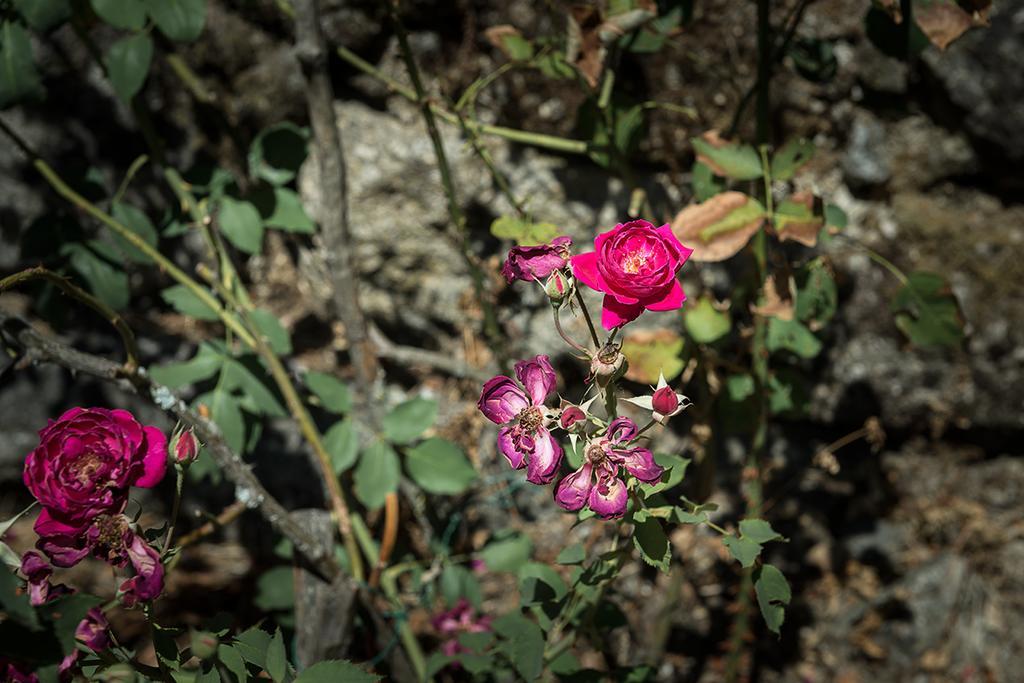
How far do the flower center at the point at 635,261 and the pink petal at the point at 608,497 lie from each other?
269 mm

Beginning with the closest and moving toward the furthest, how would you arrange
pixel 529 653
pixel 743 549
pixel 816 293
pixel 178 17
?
pixel 743 549 < pixel 529 653 < pixel 178 17 < pixel 816 293

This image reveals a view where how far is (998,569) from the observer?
2.28 m

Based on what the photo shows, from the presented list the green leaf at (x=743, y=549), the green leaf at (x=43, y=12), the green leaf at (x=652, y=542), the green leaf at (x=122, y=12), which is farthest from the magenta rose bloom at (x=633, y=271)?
the green leaf at (x=43, y=12)

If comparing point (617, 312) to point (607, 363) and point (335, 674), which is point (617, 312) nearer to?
point (607, 363)

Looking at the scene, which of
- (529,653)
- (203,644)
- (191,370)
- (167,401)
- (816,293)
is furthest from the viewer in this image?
(191,370)

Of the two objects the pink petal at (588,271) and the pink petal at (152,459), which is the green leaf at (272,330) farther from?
the pink petal at (588,271)

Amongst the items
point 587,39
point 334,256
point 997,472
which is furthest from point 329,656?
point 997,472

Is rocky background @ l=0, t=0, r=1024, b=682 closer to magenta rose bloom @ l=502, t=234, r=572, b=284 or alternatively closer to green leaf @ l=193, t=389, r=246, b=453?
green leaf @ l=193, t=389, r=246, b=453

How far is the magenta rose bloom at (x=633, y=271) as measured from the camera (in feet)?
3.25

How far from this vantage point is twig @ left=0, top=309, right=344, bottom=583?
1.35m

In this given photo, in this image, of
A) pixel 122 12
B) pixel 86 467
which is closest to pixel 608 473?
pixel 86 467

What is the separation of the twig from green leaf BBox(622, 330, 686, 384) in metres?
0.76

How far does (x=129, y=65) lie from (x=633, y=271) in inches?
48.3

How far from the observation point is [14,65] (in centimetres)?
155
